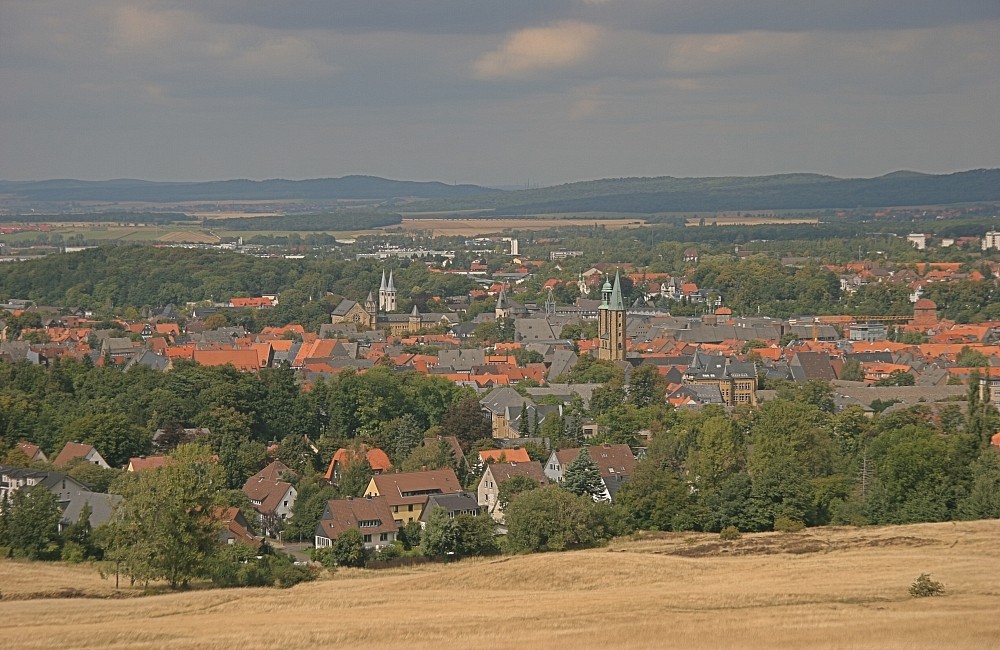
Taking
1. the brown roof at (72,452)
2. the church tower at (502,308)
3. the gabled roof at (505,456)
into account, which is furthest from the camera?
the church tower at (502,308)

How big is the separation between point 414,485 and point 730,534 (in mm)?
11898

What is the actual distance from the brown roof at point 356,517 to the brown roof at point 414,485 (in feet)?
6.17

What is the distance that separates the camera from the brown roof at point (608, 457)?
184 ft

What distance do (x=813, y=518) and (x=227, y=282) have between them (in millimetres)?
112352

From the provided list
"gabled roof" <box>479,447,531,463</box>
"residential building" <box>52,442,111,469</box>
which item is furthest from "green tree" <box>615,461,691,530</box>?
"residential building" <box>52,442,111,469</box>

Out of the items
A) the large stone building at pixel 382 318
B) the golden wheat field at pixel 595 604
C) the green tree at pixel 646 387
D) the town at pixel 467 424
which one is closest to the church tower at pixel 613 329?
the town at pixel 467 424

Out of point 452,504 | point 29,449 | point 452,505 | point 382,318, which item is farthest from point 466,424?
point 382,318

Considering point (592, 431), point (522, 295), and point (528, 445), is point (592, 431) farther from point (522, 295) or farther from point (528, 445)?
point (522, 295)

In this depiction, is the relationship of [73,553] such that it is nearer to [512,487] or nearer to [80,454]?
[80,454]

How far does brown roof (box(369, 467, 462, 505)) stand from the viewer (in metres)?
50.6

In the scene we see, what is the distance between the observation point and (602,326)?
96.2 m

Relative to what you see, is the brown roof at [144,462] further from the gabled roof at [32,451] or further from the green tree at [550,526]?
the green tree at [550,526]

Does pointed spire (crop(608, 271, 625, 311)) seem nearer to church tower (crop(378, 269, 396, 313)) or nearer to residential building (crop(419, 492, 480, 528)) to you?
residential building (crop(419, 492, 480, 528))

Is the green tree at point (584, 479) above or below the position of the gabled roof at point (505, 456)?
above
